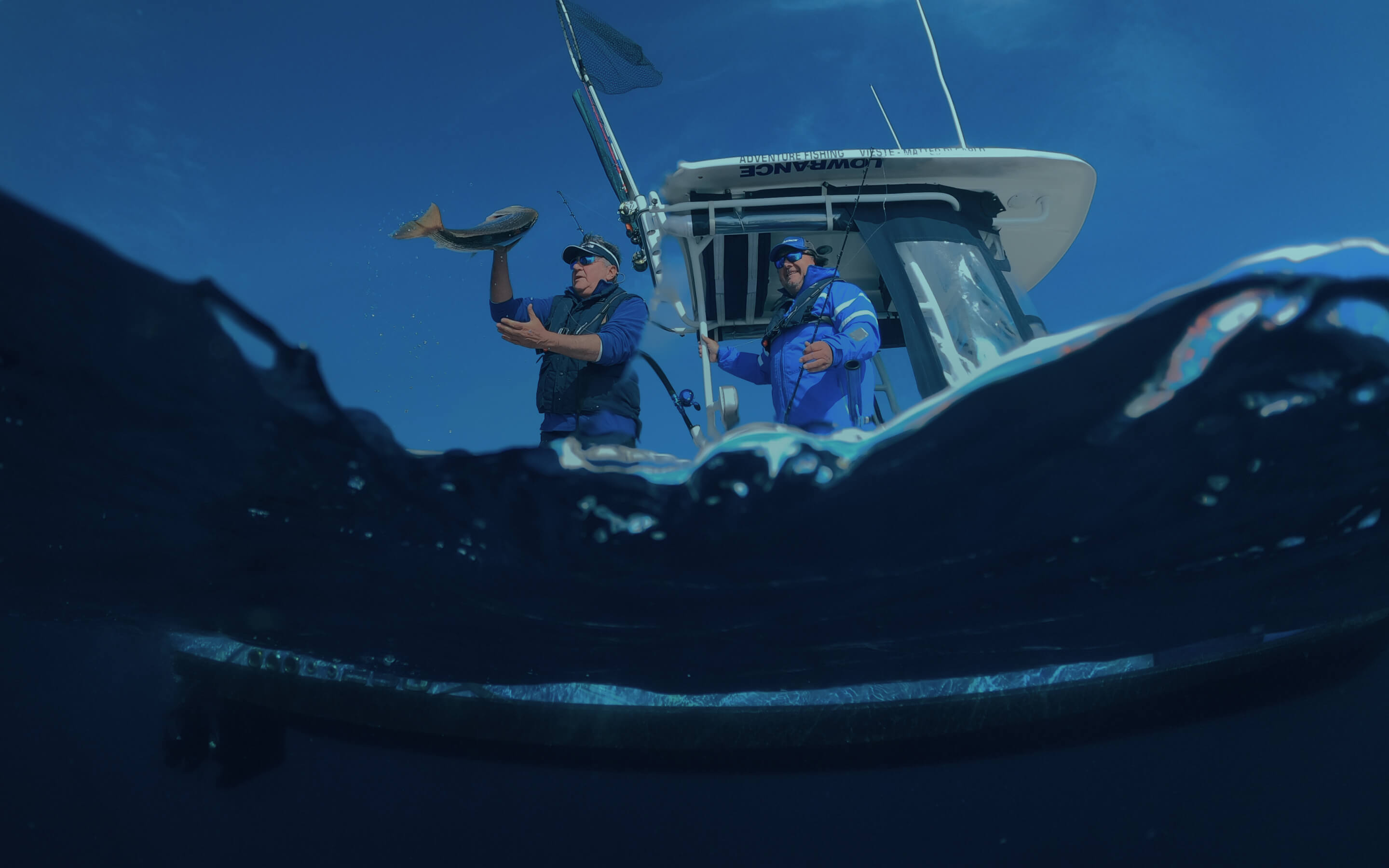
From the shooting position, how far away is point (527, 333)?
2.36 m

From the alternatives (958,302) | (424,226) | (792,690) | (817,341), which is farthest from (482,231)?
(958,302)

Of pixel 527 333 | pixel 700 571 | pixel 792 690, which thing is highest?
pixel 527 333

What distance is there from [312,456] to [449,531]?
478 millimetres

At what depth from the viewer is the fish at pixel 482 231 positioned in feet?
8.13

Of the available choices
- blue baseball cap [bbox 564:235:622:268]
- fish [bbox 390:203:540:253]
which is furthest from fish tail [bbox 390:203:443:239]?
blue baseball cap [bbox 564:235:622:268]

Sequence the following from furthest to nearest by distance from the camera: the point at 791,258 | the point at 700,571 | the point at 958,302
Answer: the point at 958,302, the point at 791,258, the point at 700,571

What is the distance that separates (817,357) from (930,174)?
2620mm

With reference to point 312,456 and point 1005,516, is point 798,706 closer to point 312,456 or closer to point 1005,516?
point 1005,516

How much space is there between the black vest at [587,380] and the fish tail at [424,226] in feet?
1.99

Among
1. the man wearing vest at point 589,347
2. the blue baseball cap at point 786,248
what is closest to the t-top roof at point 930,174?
the blue baseball cap at point 786,248

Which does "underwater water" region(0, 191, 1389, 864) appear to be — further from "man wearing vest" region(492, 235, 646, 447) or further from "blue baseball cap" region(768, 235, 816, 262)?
"blue baseball cap" region(768, 235, 816, 262)

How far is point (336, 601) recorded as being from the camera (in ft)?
8.46

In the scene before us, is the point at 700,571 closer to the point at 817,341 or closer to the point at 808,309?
the point at 817,341

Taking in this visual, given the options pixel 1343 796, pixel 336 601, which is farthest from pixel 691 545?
pixel 1343 796
